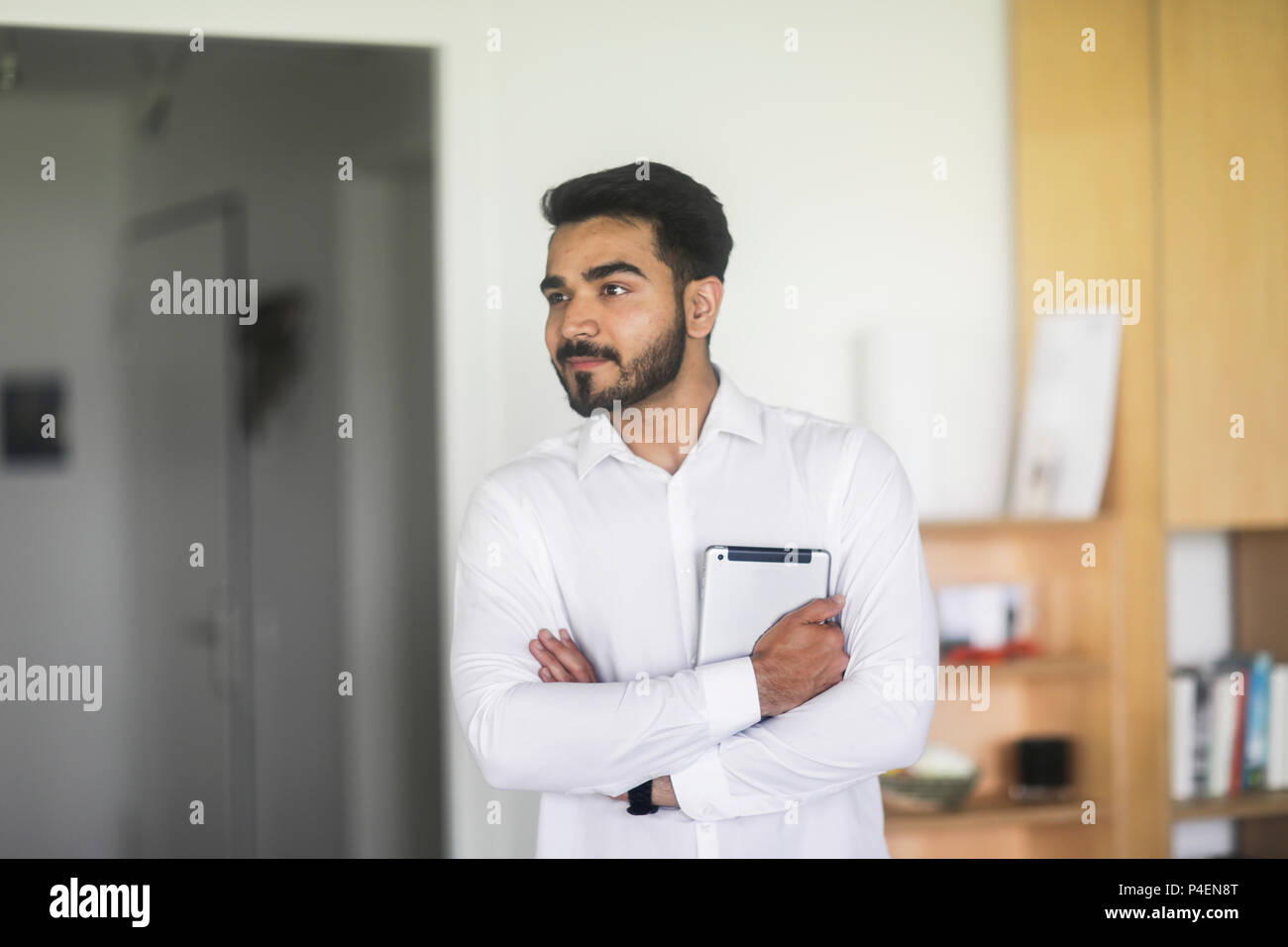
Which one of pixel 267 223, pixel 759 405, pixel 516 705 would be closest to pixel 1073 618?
pixel 759 405

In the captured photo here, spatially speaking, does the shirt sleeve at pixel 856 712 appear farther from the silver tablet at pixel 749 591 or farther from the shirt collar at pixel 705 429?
the shirt collar at pixel 705 429

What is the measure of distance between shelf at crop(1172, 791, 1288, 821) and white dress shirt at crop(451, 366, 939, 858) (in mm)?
899

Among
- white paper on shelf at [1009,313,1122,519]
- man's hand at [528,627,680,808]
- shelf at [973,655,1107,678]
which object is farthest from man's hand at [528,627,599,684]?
white paper on shelf at [1009,313,1122,519]

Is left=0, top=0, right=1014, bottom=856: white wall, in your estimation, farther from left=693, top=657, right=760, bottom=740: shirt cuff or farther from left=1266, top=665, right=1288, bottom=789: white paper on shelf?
left=1266, top=665, right=1288, bottom=789: white paper on shelf

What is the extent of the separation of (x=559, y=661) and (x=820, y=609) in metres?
0.44

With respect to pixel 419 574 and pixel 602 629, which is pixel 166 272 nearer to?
pixel 419 574

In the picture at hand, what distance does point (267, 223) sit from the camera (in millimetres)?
2498

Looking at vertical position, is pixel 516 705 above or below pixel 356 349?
below

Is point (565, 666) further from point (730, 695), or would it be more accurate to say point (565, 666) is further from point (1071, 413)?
point (1071, 413)

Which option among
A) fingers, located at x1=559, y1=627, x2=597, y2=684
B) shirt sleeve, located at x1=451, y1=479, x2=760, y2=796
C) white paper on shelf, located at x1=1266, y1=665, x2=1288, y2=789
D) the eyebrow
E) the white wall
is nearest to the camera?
shirt sleeve, located at x1=451, y1=479, x2=760, y2=796

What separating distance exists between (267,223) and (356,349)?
0.33 metres

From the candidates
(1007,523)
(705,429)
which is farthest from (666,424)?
(1007,523)

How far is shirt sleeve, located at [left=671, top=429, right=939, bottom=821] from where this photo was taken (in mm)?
1818

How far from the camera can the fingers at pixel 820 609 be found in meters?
1.91
